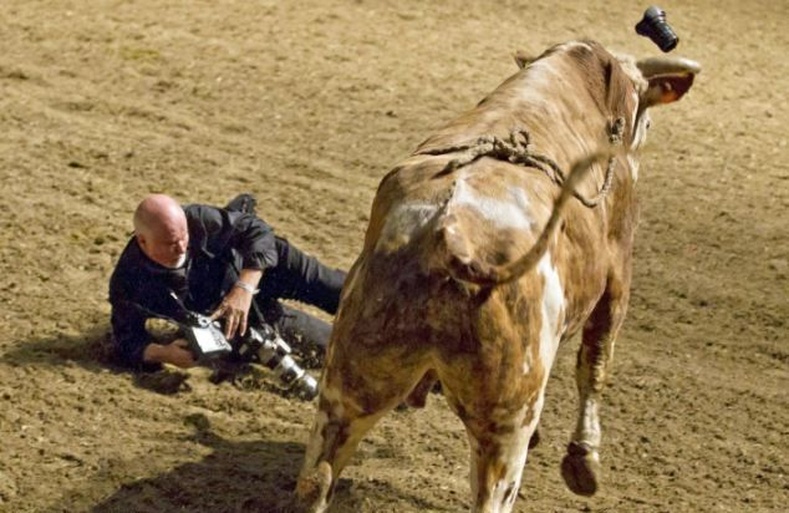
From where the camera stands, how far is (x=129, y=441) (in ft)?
24.5

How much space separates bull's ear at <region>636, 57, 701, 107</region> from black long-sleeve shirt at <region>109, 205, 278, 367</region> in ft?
6.65

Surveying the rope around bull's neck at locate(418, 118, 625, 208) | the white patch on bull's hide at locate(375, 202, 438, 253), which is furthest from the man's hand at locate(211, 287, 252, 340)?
the white patch on bull's hide at locate(375, 202, 438, 253)

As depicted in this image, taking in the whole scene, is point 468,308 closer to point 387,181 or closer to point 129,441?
point 387,181

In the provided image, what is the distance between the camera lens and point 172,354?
797 centimetres

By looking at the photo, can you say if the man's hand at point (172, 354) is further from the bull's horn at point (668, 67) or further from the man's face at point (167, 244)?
the bull's horn at point (668, 67)

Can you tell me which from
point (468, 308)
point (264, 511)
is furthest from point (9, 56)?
point (468, 308)

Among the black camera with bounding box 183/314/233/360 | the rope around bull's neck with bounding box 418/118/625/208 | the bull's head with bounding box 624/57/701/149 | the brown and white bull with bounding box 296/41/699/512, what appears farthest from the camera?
the bull's head with bounding box 624/57/701/149

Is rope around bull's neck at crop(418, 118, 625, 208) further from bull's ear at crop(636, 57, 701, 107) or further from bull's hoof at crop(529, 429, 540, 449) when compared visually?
bull's ear at crop(636, 57, 701, 107)

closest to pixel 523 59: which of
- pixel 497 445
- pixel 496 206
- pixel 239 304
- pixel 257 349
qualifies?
pixel 239 304

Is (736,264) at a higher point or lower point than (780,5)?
lower

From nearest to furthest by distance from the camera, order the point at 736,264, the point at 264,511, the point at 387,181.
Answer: the point at 387,181, the point at 264,511, the point at 736,264

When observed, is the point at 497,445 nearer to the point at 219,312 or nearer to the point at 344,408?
the point at 344,408

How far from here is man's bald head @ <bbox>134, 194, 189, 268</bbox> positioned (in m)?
7.83

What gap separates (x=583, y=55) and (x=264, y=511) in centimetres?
255
